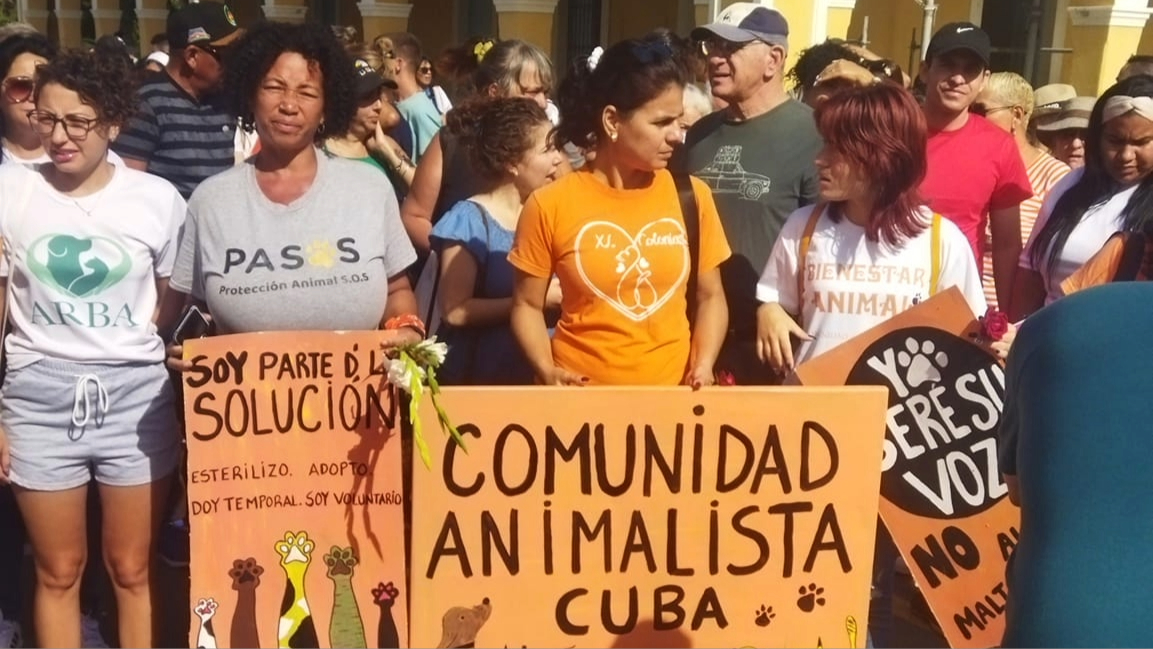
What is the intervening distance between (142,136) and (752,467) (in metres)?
2.83

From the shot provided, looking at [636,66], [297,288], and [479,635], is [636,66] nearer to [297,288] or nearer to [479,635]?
[297,288]

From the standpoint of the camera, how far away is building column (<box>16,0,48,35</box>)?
30312mm

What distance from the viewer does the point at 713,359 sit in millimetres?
3471

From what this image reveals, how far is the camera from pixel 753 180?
3916 mm

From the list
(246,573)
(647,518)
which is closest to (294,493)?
(246,573)

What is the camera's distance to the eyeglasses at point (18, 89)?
4148mm

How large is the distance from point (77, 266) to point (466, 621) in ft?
4.63

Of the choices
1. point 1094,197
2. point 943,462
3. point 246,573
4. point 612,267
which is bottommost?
point 246,573

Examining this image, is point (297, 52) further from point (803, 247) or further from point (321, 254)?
point (803, 247)

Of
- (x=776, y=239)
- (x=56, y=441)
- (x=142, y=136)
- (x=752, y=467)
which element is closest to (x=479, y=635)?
(x=752, y=467)

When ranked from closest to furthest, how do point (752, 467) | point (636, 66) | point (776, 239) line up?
point (752, 467) → point (636, 66) → point (776, 239)

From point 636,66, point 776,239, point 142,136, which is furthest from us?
point 142,136

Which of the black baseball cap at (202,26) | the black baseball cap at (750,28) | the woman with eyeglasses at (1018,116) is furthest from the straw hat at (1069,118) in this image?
the black baseball cap at (202,26)

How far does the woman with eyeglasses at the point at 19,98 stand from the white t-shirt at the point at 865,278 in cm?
262
